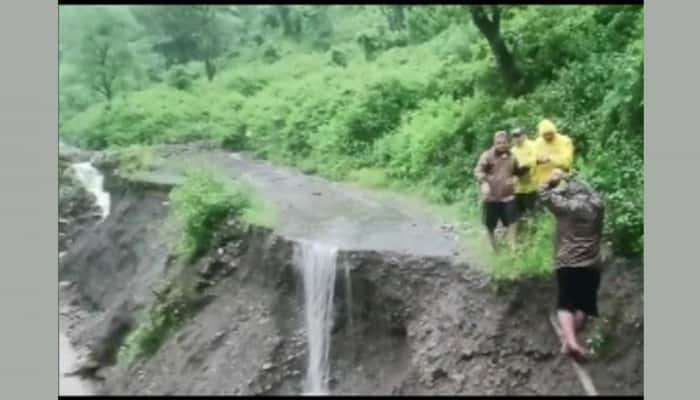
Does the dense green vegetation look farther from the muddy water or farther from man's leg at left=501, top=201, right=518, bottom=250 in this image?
the muddy water

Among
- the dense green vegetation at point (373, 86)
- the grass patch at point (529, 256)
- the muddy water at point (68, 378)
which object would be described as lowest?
the muddy water at point (68, 378)

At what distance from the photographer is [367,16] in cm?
3259

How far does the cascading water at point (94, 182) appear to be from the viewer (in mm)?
20781

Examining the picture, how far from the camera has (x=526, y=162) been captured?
32.4 ft

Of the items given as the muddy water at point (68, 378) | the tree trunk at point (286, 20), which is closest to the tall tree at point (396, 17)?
the tree trunk at point (286, 20)

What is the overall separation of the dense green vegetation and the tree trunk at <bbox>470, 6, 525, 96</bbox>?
0.08ft

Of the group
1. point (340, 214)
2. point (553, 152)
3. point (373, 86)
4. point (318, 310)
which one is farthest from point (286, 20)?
point (553, 152)

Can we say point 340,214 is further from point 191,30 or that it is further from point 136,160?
point 191,30

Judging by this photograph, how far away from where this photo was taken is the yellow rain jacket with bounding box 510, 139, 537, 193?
32.2 feet

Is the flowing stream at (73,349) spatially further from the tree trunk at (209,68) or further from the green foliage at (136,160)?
the tree trunk at (209,68)

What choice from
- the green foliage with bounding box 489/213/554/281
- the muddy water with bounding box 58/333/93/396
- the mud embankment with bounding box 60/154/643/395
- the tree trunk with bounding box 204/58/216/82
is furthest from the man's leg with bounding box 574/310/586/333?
the tree trunk with bounding box 204/58/216/82

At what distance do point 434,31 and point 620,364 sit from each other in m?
15.0

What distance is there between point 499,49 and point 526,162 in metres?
5.50

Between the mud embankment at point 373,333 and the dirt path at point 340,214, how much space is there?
50cm
